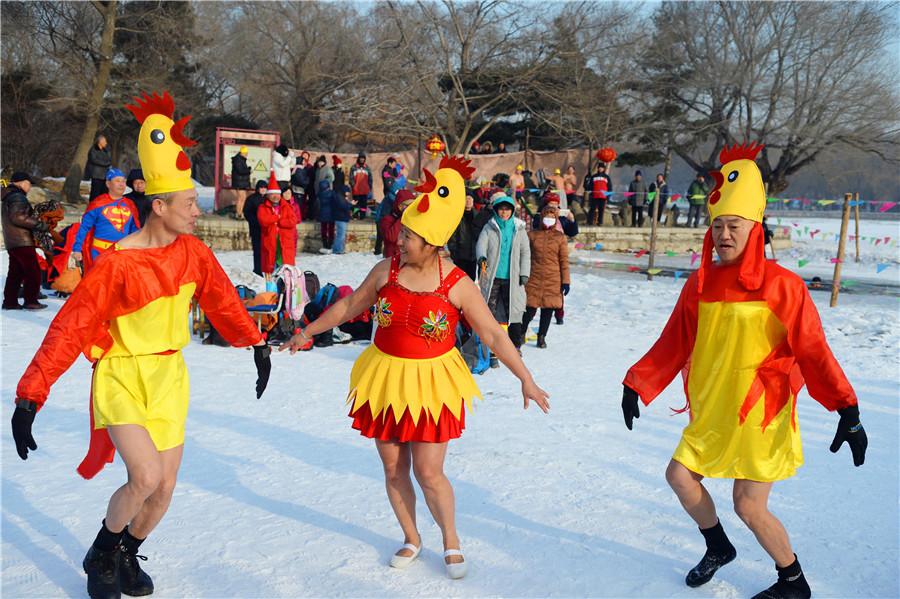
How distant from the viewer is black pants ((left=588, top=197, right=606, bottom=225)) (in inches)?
856

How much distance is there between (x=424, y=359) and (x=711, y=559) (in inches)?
63.8

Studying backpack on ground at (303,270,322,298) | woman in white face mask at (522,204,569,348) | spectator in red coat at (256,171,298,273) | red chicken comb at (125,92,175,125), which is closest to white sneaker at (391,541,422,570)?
red chicken comb at (125,92,175,125)

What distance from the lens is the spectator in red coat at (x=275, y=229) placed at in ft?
35.5

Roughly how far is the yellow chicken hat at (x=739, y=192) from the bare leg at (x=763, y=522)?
1.18 metres

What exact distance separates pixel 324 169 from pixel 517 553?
14567 millimetres

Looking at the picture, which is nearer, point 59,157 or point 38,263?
point 38,263

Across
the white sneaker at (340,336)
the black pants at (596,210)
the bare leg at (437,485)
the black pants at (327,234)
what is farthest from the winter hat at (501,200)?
the black pants at (596,210)

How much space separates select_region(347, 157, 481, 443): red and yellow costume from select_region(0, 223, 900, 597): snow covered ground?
2.37 ft

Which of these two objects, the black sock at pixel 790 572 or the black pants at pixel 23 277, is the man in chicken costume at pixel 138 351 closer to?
the black sock at pixel 790 572

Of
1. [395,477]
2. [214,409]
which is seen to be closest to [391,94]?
[214,409]

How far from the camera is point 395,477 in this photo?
3.92m

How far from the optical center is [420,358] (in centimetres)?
380

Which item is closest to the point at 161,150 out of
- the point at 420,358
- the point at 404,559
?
the point at 420,358

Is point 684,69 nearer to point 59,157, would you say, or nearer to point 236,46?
point 236,46
